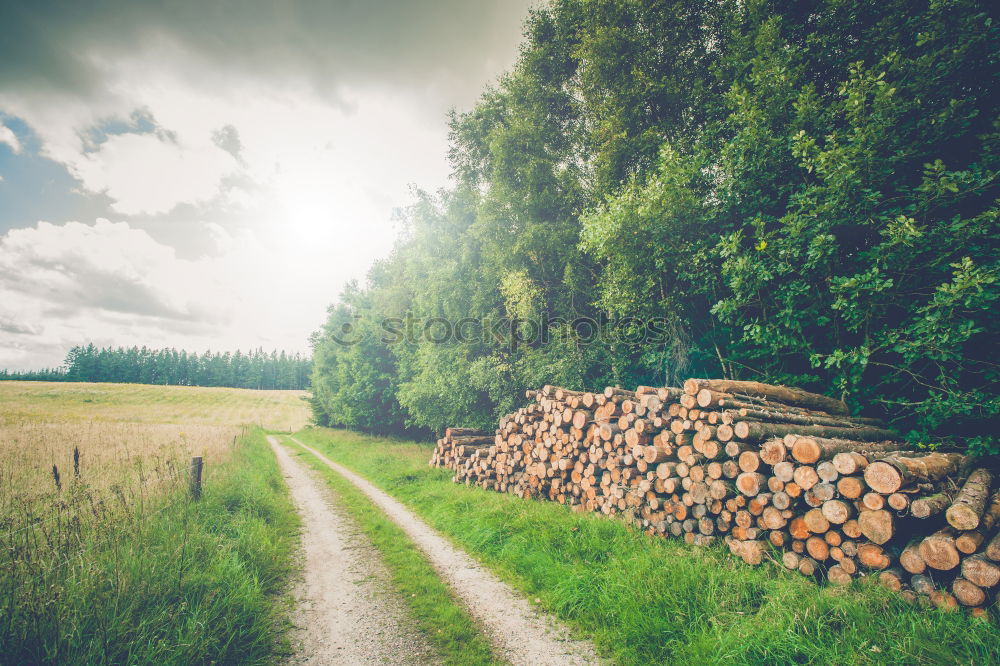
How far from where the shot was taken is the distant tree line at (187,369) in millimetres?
94875

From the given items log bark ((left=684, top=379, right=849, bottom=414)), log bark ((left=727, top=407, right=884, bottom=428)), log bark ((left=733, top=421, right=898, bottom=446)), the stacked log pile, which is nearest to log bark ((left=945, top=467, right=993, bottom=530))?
the stacked log pile

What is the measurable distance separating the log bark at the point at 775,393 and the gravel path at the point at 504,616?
4.05 meters

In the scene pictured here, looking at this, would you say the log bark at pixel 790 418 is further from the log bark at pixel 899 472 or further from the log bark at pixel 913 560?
the log bark at pixel 913 560

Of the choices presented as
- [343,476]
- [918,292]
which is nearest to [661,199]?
[918,292]

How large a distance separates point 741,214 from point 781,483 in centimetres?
578

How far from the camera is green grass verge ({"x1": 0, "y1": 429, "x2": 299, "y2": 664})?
3.19 meters

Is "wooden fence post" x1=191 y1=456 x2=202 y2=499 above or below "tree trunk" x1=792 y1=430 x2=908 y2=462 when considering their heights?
below

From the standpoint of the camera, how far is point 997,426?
525cm

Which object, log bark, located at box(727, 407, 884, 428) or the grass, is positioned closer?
log bark, located at box(727, 407, 884, 428)

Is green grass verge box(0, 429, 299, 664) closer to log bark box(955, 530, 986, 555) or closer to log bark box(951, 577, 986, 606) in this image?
log bark box(951, 577, 986, 606)

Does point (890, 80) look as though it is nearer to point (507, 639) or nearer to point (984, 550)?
point (984, 550)

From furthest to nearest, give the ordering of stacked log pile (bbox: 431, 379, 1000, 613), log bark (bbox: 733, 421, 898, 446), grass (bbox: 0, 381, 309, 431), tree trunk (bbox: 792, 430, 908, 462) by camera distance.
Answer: grass (bbox: 0, 381, 309, 431) → log bark (bbox: 733, 421, 898, 446) → tree trunk (bbox: 792, 430, 908, 462) → stacked log pile (bbox: 431, 379, 1000, 613)

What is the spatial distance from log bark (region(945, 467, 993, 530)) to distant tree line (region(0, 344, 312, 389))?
110642mm

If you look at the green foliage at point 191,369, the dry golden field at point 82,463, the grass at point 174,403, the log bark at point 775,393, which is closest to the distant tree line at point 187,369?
the green foliage at point 191,369
